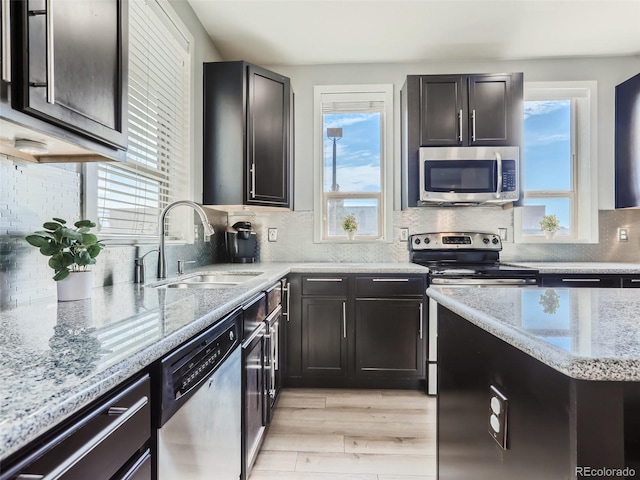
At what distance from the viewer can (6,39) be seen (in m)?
0.74

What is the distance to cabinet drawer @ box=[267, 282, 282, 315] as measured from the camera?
194 centimetres

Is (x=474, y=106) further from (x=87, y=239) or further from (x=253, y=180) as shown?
(x=87, y=239)

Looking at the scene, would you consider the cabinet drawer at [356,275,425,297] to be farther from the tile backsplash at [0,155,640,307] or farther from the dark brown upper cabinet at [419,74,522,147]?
the dark brown upper cabinet at [419,74,522,147]

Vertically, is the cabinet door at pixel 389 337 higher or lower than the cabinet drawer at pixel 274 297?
lower

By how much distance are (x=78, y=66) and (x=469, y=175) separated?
8.65ft

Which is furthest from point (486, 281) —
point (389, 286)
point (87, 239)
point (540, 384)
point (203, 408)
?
point (87, 239)

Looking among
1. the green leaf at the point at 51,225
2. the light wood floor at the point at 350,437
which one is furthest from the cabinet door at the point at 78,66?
the light wood floor at the point at 350,437

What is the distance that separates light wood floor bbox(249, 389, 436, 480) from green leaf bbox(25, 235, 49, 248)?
1.39m

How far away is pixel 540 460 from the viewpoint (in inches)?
28.5

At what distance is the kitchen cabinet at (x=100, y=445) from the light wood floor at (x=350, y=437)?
119cm

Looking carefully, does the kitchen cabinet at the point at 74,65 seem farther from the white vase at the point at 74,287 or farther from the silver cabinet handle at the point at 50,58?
the white vase at the point at 74,287

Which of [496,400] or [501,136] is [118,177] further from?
[501,136]

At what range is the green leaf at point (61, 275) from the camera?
1106 mm

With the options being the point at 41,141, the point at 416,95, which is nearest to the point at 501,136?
the point at 416,95
